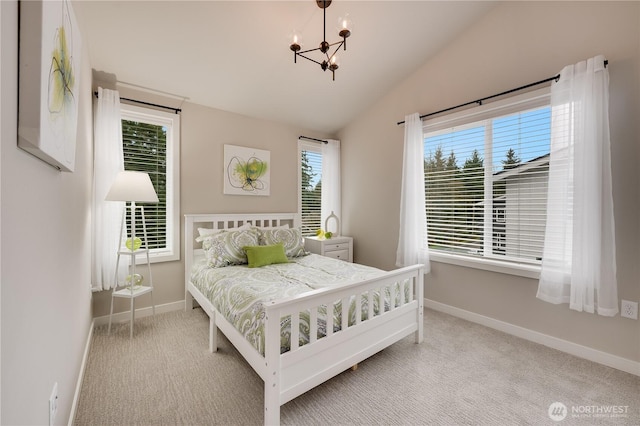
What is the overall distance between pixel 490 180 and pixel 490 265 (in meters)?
0.88

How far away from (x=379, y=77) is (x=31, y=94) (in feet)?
11.1

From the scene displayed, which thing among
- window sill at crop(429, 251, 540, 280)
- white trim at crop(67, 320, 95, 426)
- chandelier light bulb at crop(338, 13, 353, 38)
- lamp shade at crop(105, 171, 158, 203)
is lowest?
white trim at crop(67, 320, 95, 426)

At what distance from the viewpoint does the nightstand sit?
156 inches

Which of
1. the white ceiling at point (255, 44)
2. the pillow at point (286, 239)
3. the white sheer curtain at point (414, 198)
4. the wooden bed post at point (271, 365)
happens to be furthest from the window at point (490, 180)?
the wooden bed post at point (271, 365)

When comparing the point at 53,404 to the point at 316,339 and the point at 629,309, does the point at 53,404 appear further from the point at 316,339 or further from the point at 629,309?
the point at 629,309

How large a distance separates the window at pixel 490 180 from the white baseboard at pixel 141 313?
315cm

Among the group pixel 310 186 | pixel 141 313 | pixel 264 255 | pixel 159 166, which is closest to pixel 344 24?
pixel 264 255

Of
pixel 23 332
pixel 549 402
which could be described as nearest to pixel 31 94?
pixel 23 332

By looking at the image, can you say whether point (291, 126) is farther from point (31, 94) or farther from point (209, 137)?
point (31, 94)

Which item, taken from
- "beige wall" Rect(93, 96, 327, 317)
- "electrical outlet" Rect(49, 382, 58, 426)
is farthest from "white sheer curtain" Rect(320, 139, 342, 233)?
"electrical outlet" Rect(49, 382, 58, 426)

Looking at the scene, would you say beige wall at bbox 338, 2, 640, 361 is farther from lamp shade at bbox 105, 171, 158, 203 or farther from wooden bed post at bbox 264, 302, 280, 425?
lamp shade at bbox 105, 171, 158, 203

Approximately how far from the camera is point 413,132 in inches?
131

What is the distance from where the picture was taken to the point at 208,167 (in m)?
3.41

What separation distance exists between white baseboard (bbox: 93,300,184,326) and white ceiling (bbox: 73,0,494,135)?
240cm
